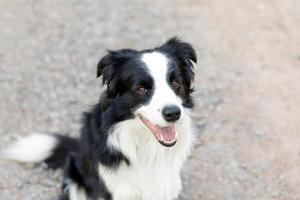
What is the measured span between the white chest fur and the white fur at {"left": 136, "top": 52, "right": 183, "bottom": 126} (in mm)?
229

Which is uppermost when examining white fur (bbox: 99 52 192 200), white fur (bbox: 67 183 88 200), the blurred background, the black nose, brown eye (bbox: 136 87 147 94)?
brown eye (bbox: 136 87 147 94)

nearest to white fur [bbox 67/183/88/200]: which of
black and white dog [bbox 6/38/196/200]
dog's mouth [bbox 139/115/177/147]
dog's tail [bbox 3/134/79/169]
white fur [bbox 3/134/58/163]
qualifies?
black and white dog [bbox 6/38/196/200]

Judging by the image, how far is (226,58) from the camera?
689 centimetres

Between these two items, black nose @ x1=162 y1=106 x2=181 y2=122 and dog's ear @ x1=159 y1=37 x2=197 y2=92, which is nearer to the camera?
black nose @ x1=162 y1=106 x2=181 y2=122

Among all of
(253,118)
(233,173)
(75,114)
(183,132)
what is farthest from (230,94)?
(183,132)

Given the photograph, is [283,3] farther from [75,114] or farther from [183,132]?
[183,132]

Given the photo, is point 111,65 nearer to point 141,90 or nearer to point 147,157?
point 141,90

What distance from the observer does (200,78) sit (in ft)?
21.3

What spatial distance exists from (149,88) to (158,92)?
93 mm

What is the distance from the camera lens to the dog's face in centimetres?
384

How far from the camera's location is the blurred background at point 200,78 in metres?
5.21

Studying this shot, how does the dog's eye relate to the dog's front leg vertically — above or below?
above

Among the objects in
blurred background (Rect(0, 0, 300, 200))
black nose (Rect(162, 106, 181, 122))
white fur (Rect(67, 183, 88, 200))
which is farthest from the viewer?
blurred background (Rect(0, 0, 300, 200))

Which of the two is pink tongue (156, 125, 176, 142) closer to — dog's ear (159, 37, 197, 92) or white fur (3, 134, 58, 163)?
dog's ear (159, 37, 197, 92)
